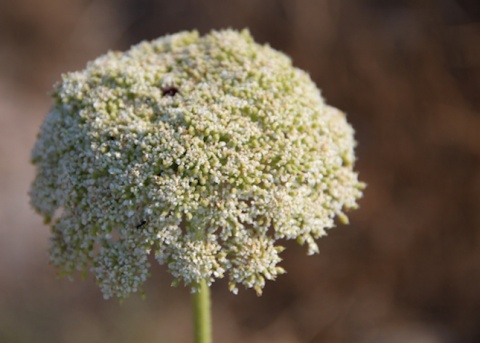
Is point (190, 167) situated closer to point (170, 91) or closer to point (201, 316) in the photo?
point (170, 91)

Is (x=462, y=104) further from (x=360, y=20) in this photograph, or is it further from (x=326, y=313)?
(x=326, y=313)

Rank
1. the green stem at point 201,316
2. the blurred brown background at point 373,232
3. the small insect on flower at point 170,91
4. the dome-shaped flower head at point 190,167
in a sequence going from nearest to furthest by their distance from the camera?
the dome-shaped flower head at point 190,167
the small insect on flower at point 170,91
the green stem at point 201,316
the blurred brown background at point 373,232

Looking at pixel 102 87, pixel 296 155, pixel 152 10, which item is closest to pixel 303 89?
pixel 296 155

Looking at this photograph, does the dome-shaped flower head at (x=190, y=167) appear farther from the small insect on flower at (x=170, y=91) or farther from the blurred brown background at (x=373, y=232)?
the blurred brown background at (x=373, y=232)

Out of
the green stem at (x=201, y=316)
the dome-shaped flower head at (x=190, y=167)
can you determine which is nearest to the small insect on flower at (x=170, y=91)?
the dome-shaped flower head at (x=190, y=167)

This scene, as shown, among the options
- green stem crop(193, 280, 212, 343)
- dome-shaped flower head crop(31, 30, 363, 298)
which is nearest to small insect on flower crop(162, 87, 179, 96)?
dome-shaped flower head crop(31, 30, 363, 298)

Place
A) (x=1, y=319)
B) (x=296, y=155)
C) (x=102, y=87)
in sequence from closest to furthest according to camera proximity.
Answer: (x=296, y=155) < (x=102, y=87) < (x=1, y=319)

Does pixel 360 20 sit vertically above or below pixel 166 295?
above
